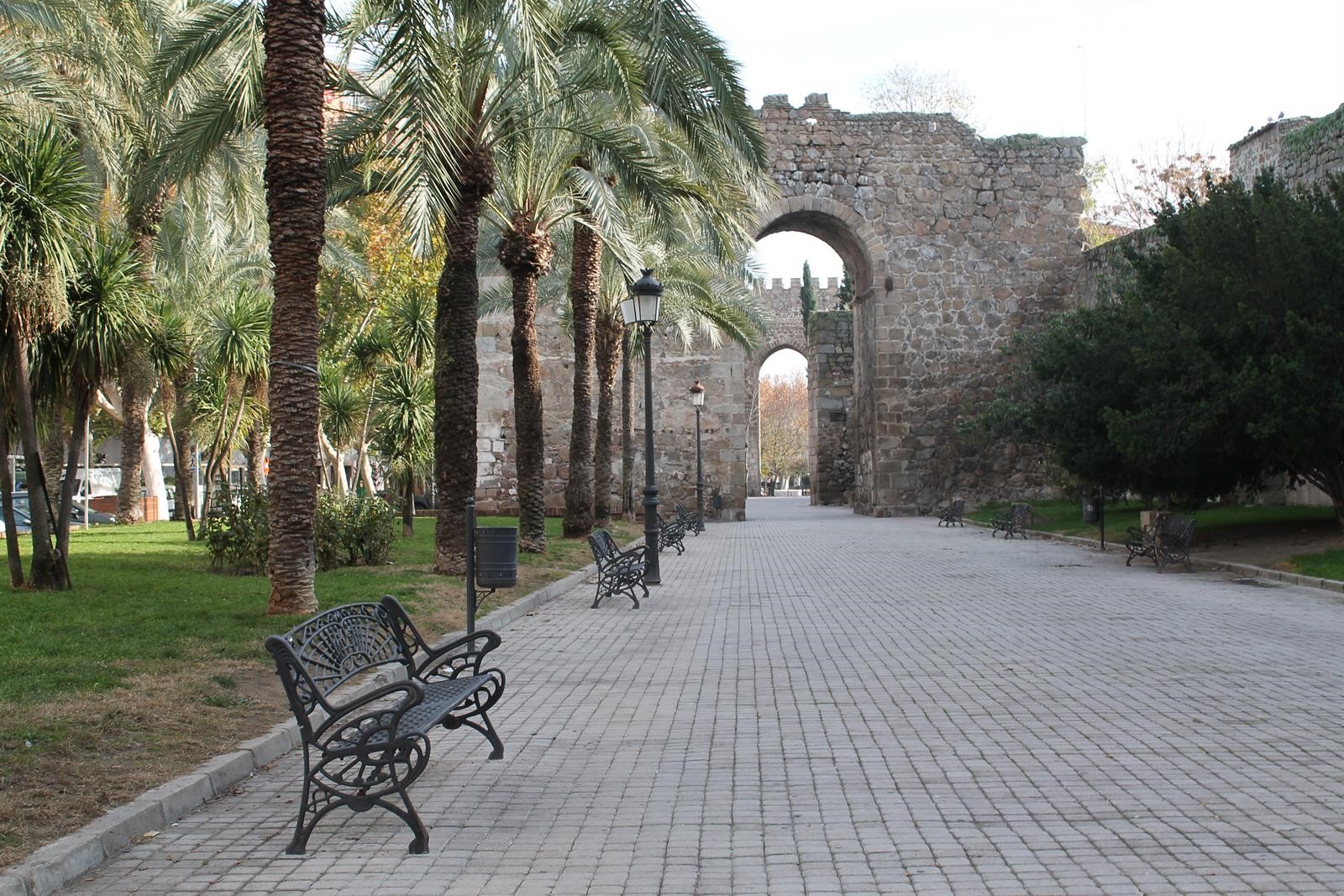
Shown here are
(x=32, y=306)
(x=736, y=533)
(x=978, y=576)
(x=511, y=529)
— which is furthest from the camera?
(x=736, y=533)

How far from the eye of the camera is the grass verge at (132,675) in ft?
17.4

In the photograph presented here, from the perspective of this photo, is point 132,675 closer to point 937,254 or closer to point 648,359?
point 648,359

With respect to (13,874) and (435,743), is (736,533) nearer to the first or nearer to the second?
(435,743)

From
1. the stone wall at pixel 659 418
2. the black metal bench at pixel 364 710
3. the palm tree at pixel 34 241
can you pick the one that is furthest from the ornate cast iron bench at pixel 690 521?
the black metal bench at pixel 364 710

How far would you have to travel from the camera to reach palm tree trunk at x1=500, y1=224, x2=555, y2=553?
1922 centimetres

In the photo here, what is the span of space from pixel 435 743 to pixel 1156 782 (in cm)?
366

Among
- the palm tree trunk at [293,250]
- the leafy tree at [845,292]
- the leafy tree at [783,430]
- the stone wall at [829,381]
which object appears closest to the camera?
the palm tree trunk at [293,250]

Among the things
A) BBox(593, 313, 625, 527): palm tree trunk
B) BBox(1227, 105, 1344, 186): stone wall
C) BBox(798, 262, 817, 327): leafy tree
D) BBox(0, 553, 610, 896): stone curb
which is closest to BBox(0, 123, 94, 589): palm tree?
BBox(0, 553, 610, 896): stone curb

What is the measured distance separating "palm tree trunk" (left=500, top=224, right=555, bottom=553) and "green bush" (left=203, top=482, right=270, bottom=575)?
4657 millimetres

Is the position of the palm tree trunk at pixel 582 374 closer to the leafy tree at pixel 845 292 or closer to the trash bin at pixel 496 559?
the trash bin at pixel 496 559

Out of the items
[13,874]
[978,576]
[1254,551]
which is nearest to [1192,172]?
[1254,551]

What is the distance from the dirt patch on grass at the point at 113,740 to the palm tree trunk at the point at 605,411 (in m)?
18.2

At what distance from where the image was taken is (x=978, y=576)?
55.3 feet

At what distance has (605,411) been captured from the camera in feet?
89.5
